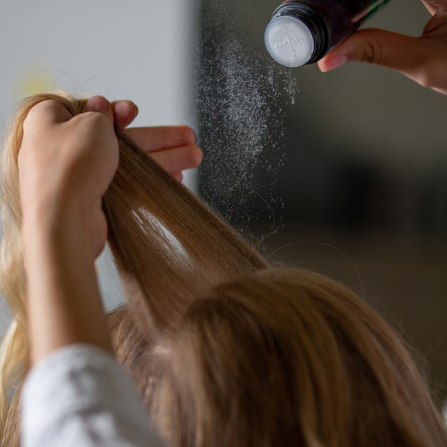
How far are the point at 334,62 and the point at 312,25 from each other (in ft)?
Result: 0.38

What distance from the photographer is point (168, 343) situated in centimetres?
40

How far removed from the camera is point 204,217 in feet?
1.81

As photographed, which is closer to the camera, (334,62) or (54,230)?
(54,230)

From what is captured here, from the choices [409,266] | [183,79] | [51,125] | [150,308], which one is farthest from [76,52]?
[409,266]

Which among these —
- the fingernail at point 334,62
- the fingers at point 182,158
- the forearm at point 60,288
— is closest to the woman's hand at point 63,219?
the forearm at point 60,288

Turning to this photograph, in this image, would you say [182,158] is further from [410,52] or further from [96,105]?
[410,52]

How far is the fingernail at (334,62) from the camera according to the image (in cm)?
52

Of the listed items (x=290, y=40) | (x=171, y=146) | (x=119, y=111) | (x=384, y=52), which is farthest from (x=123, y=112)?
(x=384, y=52)

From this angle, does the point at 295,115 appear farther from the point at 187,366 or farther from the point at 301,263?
the point at 187,366

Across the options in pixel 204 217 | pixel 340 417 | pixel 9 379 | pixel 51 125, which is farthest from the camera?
pixel 9 379

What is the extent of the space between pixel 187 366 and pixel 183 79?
0.43 meters

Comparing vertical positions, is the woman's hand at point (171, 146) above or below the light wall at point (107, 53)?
below

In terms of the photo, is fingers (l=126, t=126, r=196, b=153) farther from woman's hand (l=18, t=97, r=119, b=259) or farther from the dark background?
woman's hand (l=18, t=97, r=119, b=259)

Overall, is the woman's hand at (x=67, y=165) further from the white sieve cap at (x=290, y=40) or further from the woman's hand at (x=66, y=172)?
the white sieve cap at (x=290, y=40)
